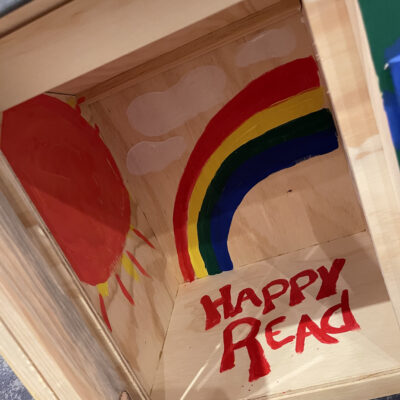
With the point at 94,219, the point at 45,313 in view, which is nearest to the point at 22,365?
the point at 45,313

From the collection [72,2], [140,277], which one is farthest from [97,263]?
[72,2]

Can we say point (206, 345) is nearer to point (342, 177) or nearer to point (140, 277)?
point (140, 277)

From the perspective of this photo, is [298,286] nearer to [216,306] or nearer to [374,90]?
[216,306]

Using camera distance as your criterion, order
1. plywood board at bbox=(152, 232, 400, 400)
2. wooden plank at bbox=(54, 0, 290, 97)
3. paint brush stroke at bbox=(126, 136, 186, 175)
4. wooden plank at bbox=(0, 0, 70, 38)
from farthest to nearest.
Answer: paint brush stroke at bbox=(126, 136, 186, 175) < wooden plank at bbox=(54, 0, 290, 97) < plywood board at bbox=(152, 232, 400, 400) < wooden plank at bbox=(0, 0, 70, 38)

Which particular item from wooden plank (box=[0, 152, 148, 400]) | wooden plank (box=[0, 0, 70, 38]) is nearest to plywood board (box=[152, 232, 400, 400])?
wooden plank (box=[0, 152, 148, 400])

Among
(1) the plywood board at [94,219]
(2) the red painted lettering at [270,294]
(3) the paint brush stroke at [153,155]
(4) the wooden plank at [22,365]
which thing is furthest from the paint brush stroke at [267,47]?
(4) the wooden plank at [22,365]

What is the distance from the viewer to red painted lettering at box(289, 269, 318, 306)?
32.5 inches

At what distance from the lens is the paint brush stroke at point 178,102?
899mm

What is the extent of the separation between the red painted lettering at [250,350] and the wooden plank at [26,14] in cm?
59

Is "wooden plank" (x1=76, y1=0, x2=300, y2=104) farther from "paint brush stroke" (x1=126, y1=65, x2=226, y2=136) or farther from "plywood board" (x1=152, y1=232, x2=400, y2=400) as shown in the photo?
"plywood board" (x1=152, y1=232, x2=400, y2=400)

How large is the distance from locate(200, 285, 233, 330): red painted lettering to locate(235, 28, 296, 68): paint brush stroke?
478 mm

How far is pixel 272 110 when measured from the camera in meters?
0.91

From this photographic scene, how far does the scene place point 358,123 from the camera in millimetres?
460

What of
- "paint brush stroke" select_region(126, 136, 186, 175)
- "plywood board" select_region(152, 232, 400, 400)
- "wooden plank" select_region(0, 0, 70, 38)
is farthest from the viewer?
"paint brush stroke" select_region(126, 136, 186, 175)
